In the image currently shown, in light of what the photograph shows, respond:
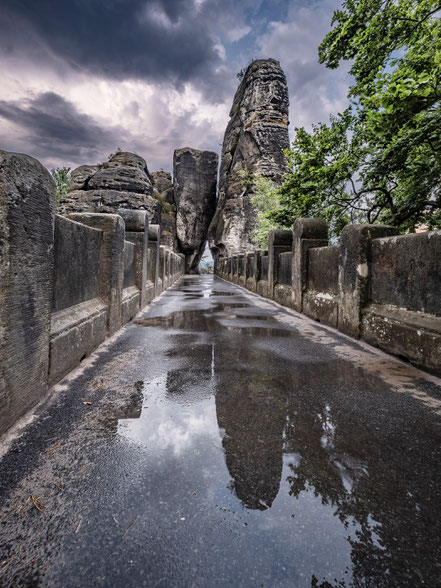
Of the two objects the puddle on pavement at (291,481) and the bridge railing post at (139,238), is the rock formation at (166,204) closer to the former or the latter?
the bridge railing post at (139,238)

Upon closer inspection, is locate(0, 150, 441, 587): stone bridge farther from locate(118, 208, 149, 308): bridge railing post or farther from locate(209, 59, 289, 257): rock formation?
locate(209, 59, 289, 257): rock formation

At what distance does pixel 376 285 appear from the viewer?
4027mm

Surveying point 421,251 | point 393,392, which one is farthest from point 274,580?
point 421,251

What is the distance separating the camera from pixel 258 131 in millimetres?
31609

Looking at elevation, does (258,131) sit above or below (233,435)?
above

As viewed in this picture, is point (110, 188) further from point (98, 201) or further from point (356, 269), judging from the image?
point (356, 269)

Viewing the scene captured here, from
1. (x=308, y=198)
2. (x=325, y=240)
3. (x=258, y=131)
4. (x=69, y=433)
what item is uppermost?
(x=258, y=131)

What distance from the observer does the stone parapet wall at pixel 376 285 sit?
3.01 metres

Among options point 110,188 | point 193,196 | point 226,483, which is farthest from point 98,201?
point 226,483

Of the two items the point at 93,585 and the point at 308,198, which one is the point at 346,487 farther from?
the point at 308,198

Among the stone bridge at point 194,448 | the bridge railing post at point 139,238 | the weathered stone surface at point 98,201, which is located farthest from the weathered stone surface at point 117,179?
the stone bridge at point 194,448

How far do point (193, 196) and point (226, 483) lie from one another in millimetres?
41833

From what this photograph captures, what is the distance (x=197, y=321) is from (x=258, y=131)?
104ft

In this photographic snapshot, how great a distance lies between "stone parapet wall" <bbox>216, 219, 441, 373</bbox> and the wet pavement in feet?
1.96
